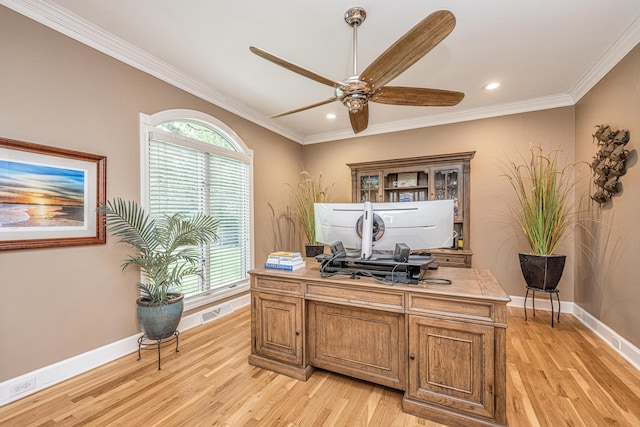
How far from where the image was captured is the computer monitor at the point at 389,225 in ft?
6.23

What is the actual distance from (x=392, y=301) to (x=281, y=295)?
2.86 feet

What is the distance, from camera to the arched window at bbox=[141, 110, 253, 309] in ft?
9.30

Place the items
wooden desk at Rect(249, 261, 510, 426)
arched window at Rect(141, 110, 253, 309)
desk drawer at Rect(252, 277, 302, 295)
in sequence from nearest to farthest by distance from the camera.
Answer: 1. wooden desk at Rect(249, 261, 510, 426)
2. desk drawer at Rect(252, 277, 302, 295)
3. arched window at Rect(141, 110, 253, 309)

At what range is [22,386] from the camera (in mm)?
1909

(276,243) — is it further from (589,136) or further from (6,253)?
(589,136)

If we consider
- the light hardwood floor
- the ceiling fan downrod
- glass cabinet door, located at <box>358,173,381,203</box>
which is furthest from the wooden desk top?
glass cabinet door, located at <box>358,173,381,203</box>

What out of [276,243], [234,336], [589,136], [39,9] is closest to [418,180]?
[589,136]

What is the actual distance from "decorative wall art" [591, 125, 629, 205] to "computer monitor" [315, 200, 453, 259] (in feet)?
6.41

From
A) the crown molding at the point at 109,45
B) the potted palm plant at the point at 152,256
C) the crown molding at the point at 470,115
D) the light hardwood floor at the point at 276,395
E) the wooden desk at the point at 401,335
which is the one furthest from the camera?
the crown molding at the point at 470,115

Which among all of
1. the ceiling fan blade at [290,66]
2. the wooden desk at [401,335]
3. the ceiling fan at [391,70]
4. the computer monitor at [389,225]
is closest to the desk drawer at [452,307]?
the wooden desk at [401,335]

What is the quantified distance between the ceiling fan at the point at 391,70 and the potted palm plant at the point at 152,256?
1.78 m

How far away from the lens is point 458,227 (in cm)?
401

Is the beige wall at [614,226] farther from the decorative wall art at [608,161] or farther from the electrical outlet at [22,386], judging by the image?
the electrical outlet at [22,386]

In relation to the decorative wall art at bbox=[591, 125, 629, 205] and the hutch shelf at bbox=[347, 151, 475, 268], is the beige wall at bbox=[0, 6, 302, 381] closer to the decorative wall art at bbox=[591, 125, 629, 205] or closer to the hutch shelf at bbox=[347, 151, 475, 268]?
the hutch shelf at bbox=[347, 151, 475, 268]
